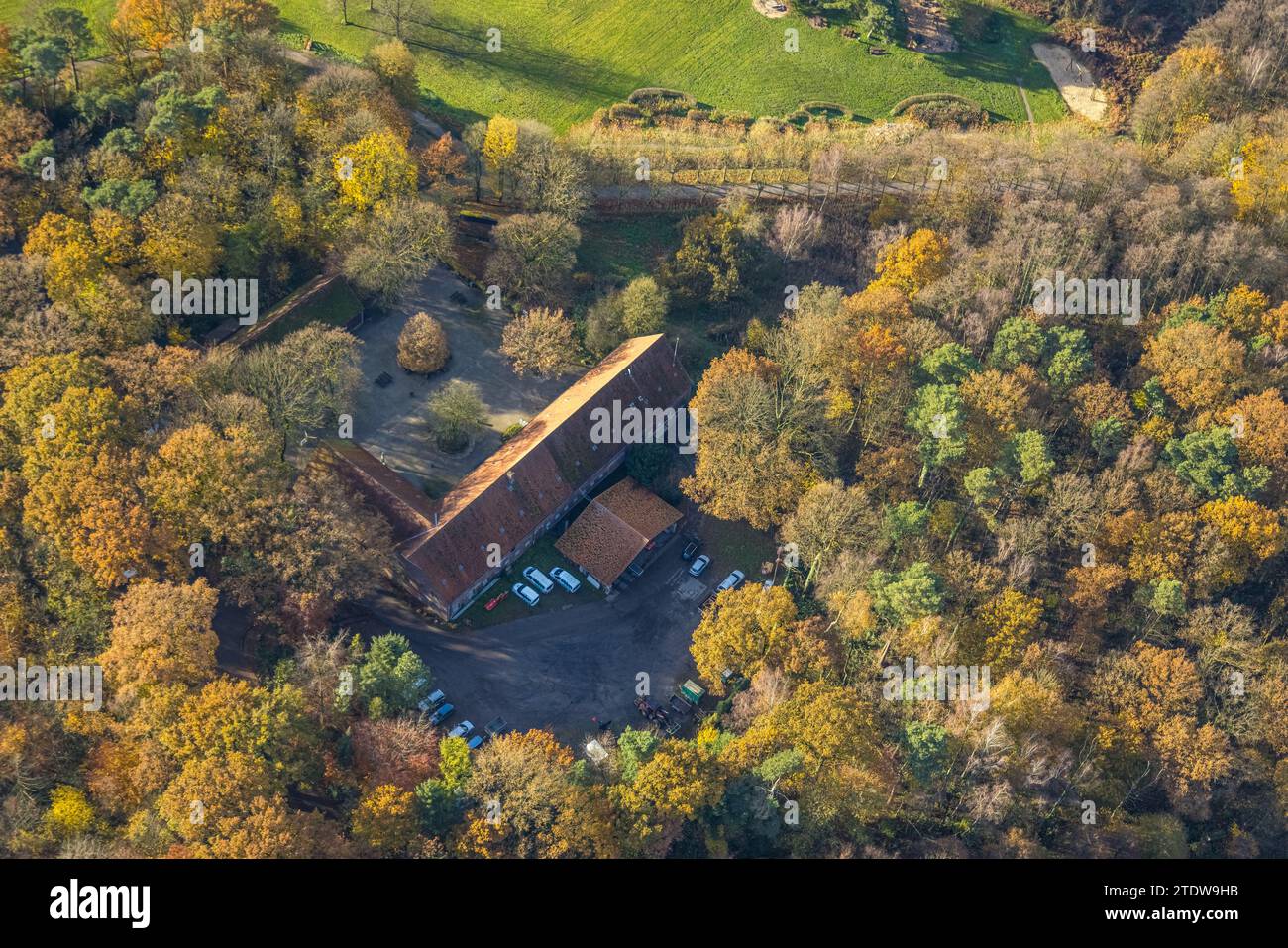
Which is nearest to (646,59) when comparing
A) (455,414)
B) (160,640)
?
(455,414)

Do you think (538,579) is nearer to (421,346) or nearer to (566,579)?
(566,579)

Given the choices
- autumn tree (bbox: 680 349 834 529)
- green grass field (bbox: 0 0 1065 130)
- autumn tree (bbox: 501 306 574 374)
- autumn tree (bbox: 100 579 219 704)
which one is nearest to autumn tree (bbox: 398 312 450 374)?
autumn tree (bbox: 501 306 574 374)

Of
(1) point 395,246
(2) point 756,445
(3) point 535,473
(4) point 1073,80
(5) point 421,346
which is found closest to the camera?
(2) point 756,445

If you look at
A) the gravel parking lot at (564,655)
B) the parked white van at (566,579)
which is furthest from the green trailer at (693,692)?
the parked white van at (566,579)

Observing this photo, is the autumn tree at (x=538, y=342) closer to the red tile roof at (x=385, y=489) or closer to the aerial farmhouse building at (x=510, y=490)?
the aerial farmhouse building at (x=510, y=490)

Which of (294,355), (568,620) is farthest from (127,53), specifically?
(568,620)
